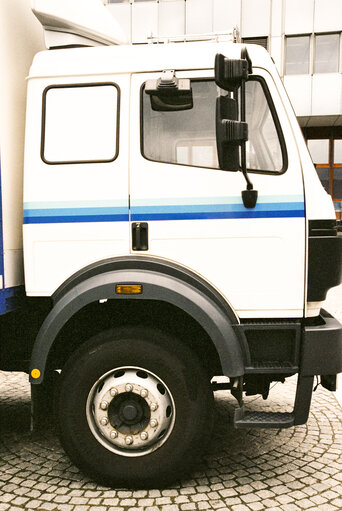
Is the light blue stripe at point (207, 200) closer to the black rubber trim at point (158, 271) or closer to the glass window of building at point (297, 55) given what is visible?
the black rubber trim at point (158, 271)

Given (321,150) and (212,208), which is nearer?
(212,208)

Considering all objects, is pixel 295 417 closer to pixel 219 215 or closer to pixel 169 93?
pixel 219 215

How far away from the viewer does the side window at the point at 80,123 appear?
3.40m

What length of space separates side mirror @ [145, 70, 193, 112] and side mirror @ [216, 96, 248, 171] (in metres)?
0.44

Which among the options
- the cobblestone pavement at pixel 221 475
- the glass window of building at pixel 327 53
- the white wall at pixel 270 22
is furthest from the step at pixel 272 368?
the glass window of building at pixel 327 53

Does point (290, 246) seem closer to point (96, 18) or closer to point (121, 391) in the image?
point (121, 391)

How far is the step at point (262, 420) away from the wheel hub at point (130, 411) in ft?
1.40

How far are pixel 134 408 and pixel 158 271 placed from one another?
0.91 meters

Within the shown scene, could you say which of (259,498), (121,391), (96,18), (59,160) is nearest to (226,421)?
(259,498)

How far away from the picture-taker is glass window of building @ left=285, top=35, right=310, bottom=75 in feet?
64.8

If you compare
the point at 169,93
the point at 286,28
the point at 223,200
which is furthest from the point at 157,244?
the point at 286,28

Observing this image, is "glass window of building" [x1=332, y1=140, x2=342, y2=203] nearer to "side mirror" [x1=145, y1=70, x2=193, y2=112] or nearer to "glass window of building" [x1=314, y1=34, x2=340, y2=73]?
"glass window of building" [x1=314, y1=34, x2=340, y2=73]

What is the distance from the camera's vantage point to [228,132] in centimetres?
293

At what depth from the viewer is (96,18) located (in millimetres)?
3807
